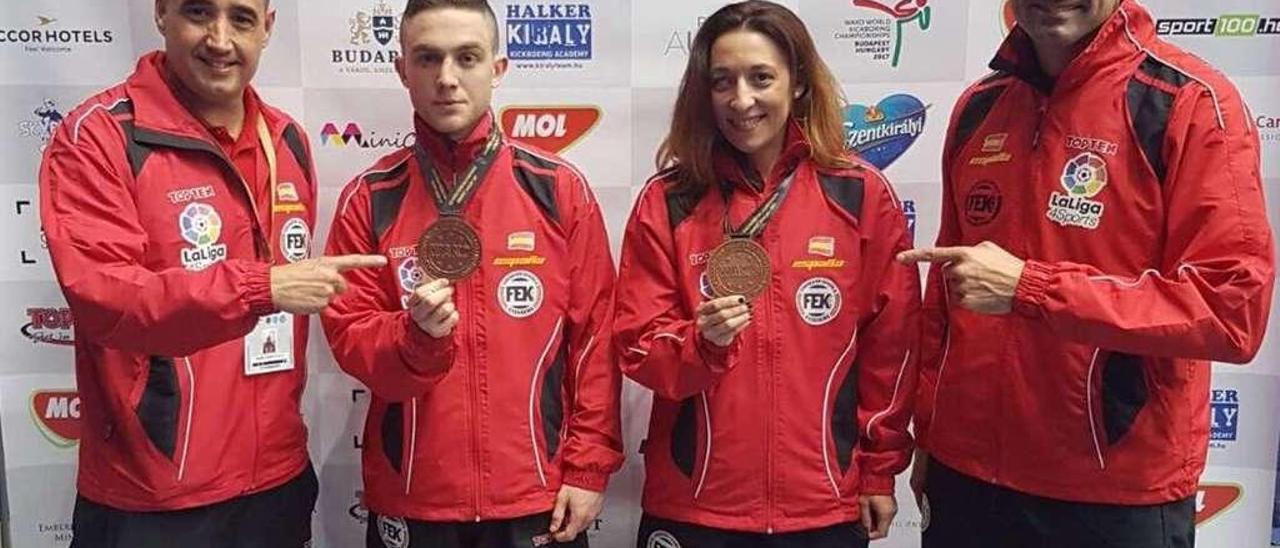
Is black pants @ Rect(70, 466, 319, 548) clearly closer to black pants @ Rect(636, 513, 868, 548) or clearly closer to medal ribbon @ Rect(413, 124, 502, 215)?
medal ribbon @ Rect(413, 124, 502, 215)

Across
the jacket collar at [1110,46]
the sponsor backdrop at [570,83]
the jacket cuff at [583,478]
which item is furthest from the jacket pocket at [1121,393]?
the jacket cuff at [583,478]

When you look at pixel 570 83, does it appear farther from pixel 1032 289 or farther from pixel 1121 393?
pixel 1121 393

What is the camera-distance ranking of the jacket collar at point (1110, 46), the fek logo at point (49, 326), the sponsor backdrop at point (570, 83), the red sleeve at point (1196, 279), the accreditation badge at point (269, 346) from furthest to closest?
the fek logo at point (49, 326)
the sponsor backdrop at point (570, 83)
the accreditation badge at point (269, 346)
the jacket collar at point (1110, 46)
the red sleeve at point (1196, 279)

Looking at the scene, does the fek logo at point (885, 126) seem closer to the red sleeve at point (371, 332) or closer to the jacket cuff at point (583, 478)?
the jacket cuff at point (583, 478)

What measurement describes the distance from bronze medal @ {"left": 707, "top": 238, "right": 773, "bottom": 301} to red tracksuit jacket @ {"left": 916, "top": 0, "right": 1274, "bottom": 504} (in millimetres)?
460

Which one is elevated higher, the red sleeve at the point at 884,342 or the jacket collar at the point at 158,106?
the jacket collar at the point at 158,106

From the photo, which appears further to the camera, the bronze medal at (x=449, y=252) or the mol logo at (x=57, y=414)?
the mol logo at (x=57, y=414)

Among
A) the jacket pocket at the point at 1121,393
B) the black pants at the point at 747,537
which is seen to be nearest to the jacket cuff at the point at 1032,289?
the jacket pocket at the point at 1121,393

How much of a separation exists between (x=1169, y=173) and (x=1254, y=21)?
118 cm

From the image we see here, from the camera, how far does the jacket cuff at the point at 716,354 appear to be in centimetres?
203

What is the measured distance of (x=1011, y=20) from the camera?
2.77 m

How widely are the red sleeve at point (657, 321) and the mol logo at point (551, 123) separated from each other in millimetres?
550

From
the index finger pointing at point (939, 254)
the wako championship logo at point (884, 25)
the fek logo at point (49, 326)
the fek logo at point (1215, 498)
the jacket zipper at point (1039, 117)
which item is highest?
the wako championship logo at point (884, 25)

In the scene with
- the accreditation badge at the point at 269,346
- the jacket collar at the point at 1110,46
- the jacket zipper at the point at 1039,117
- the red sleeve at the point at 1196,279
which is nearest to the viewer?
the red sleeve at the point at 1196,279
